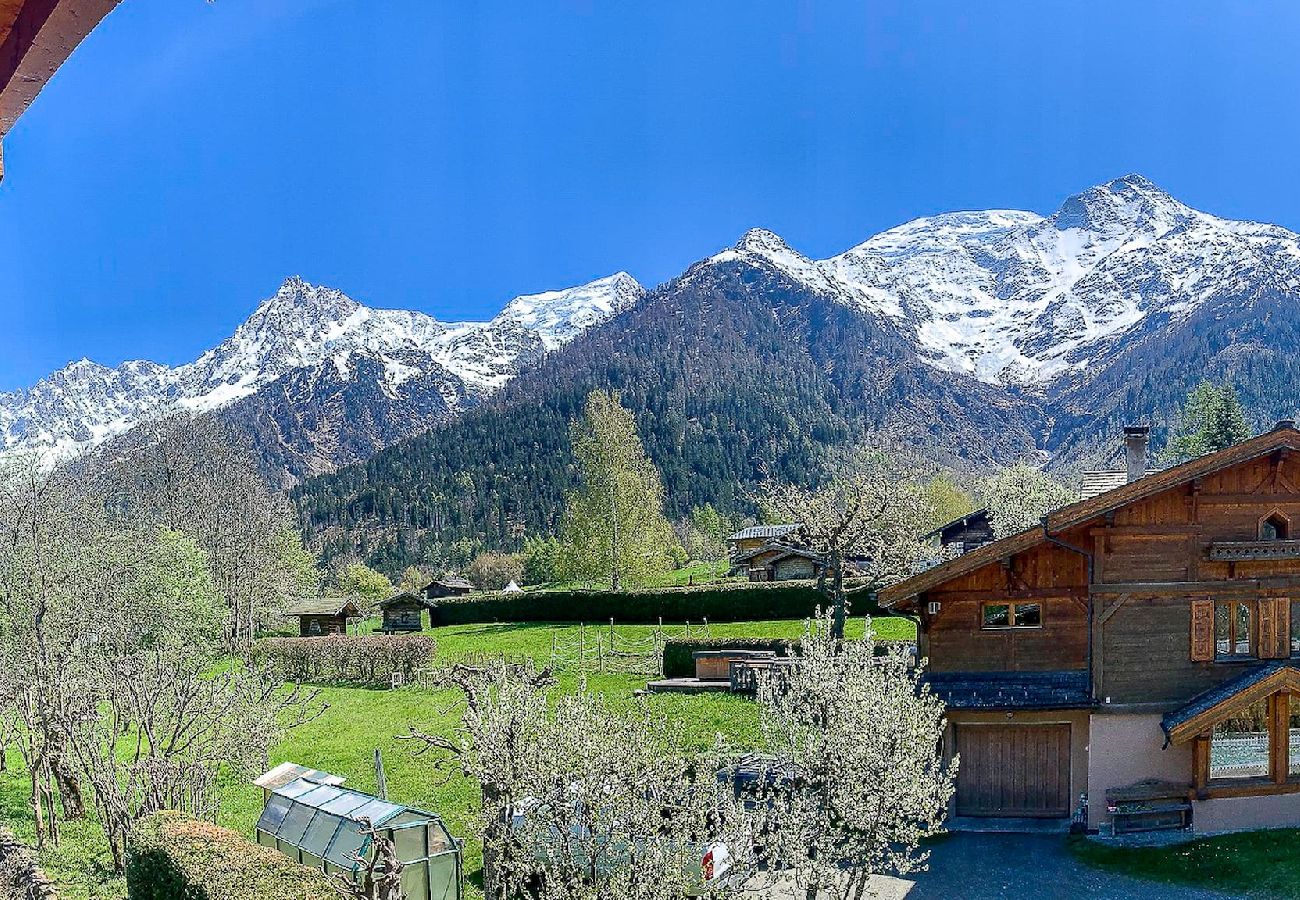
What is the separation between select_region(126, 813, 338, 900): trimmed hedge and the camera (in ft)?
43.0

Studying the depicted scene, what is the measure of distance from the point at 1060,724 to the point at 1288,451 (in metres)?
8.55

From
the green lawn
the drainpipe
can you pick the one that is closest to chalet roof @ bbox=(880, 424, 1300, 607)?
the drainpipe

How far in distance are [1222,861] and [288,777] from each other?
20.5 m

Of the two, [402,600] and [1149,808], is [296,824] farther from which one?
[402,600]

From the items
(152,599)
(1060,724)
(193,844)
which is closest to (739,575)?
(152,599)

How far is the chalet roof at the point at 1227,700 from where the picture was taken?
68.0ft

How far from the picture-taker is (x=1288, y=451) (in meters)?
21.9

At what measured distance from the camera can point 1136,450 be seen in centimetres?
2836

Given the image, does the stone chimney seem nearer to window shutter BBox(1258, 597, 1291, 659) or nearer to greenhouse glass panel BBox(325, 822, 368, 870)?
window shutter BBox(1258, 597, 1291, 659)

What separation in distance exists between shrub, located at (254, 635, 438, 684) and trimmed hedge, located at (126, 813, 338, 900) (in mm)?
27650

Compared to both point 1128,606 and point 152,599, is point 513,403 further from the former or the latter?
point 1128,606

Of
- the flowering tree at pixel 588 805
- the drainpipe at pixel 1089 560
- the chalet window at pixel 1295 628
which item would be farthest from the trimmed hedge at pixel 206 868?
the chalet window at pixel 1295 628

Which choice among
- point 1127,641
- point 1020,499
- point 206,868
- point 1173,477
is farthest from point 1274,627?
point 1020,499

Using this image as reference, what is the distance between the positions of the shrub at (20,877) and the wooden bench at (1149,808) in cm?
2206
